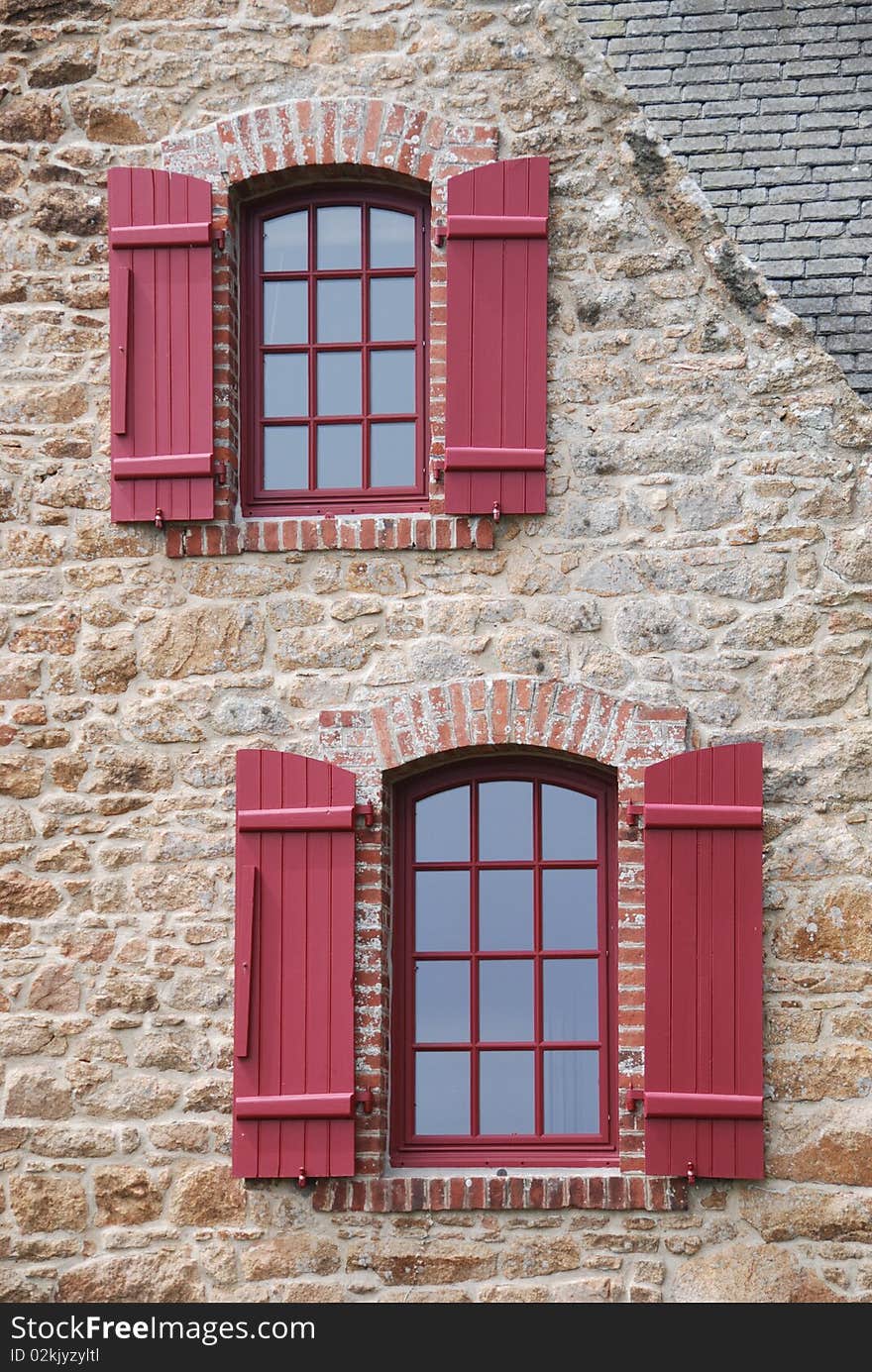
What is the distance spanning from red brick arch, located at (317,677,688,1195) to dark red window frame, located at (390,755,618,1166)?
0.46 ft

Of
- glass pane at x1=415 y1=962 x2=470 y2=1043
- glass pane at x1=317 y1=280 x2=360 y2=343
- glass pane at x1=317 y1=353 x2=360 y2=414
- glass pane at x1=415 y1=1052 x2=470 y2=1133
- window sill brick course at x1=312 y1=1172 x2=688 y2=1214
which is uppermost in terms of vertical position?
glass pane at x1=317 y1=280 x2=360 y2=343

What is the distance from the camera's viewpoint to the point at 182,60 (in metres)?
7.27

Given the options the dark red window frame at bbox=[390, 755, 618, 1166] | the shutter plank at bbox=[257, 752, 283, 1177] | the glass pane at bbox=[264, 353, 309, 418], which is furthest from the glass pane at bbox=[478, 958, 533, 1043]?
the glass pane at bbox=[264, 353, 309, 418]

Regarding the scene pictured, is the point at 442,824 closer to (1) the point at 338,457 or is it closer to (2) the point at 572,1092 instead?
(2) the point at 572,1092

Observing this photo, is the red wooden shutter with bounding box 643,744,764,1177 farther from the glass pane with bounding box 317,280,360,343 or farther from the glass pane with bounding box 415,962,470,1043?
the glass pane with bounding box 317,280,360,343

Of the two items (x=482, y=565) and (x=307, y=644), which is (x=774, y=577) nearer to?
(x=482, y=565)

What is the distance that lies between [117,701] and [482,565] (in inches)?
61.1

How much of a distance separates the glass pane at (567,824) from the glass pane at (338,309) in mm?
2069

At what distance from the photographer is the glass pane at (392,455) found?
7.22 metres

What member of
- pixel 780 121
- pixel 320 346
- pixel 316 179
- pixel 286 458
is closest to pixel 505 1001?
pixel 286 458

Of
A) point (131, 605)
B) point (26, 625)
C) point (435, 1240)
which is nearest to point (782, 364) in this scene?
point (131, 605)

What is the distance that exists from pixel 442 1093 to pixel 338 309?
3.22m

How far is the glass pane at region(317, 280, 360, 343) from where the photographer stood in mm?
7273

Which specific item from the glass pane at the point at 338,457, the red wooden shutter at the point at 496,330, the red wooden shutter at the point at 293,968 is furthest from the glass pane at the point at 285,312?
the red wooden shutter at the point at 293,968
